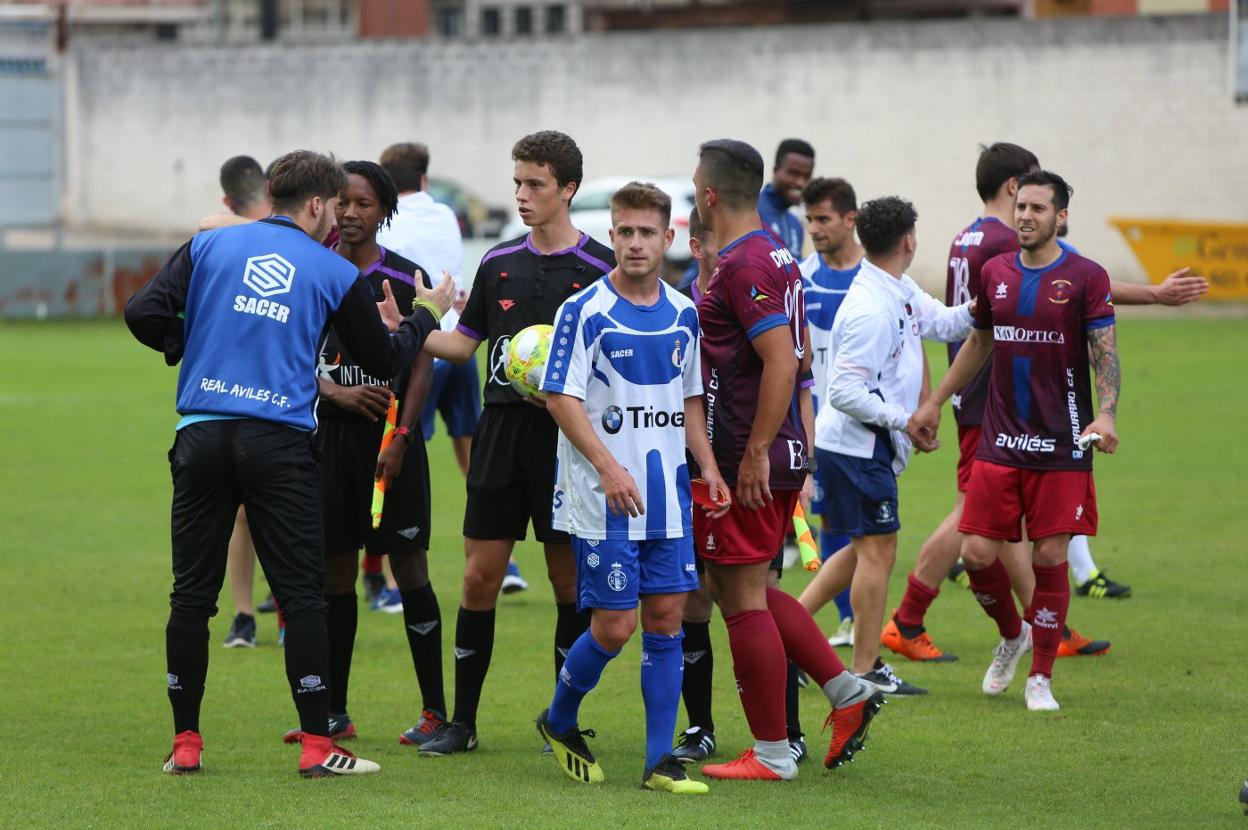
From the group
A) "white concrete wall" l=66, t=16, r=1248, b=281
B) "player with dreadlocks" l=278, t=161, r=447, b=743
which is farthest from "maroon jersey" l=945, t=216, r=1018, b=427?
"white concrete wall" l=66, t=16, r=1248, b=281

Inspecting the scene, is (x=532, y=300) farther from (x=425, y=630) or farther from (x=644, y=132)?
(x=644, y=132)

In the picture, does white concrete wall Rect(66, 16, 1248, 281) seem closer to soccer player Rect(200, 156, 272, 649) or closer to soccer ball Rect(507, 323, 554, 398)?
soccer player Rect(200, 156, 272, 649)

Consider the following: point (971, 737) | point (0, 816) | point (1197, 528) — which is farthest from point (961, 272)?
point (0, 816)

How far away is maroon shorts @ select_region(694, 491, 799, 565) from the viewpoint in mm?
5949

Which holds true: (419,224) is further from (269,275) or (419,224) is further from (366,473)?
(269,275)

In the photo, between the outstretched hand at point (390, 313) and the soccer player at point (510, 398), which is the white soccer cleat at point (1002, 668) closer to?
the soccer player at point (510, 398)

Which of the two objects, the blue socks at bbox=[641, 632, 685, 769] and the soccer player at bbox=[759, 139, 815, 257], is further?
the soccer player at bbox=[759, 139, 815, 257]

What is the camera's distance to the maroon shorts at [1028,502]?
23.3ft

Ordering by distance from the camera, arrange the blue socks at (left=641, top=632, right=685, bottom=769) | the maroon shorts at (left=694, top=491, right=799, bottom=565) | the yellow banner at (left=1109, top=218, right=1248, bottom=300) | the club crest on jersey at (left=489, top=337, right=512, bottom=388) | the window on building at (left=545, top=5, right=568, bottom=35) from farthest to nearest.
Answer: the window on building at (left=545, top=5, right=568, bottom=35)
the yellow banner at (left=1109, top=218, right=1248, bottom=300)
the club crest on jersey at (left=489, top=337, right=512, bottom=388)
the maroon shorts at (left=694, top=491, right=799, bottom=565)
the blue socks at (left=641, top=632, right=685, bottom=769)

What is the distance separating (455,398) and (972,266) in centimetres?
334

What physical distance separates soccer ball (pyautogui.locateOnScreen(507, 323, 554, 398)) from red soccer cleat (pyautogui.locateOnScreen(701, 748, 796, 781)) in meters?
1.52

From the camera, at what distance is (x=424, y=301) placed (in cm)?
649

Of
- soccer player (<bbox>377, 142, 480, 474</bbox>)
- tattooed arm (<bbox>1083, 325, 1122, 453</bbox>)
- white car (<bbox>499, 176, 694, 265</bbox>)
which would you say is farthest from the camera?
white car (<bbox>499, 176, 694, 265</bbox>)

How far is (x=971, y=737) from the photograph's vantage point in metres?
6.65
